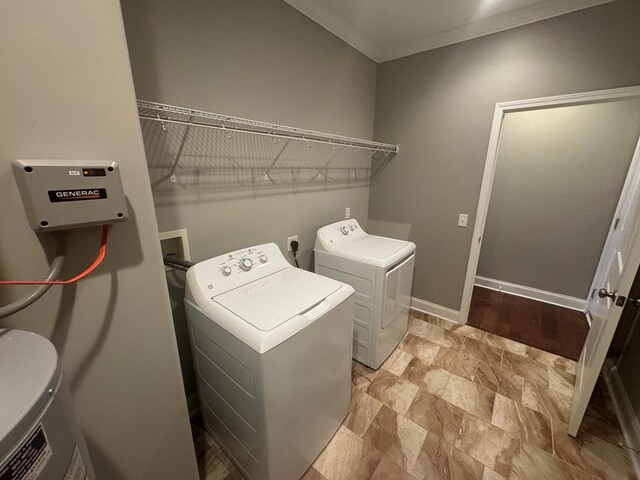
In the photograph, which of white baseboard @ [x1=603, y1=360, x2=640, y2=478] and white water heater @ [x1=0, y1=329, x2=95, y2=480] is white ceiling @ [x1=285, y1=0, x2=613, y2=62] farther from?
white baseboard @ [x1=603, y1=360, x2=640, y2=478]

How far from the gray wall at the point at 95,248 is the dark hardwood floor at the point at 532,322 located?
2650 millimetres

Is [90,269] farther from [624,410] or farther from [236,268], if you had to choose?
[624,410]

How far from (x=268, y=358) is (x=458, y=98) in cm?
241

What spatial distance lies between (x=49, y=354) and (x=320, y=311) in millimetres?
813

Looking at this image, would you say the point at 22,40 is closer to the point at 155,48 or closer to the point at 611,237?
the point at 155,48

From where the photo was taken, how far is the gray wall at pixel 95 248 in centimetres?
55

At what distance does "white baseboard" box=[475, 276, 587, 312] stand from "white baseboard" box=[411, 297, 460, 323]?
1081 mm

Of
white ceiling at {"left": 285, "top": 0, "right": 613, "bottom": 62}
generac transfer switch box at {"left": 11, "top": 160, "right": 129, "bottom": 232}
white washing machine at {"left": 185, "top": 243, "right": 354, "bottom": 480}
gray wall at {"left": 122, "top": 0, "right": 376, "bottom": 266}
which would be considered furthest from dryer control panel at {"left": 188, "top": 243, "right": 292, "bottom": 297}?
white ceiling at {"left": 285, "top": 0, "right": 613, "bottom": 62}

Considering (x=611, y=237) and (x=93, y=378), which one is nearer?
(x=93, y=378)

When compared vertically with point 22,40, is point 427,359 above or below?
below

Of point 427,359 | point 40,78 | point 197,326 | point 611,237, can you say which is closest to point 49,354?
point 40,78

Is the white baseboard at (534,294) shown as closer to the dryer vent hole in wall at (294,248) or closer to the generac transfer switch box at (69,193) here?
the dryer vent hole in wall at (294,248)

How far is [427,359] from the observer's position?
2031 millimetres

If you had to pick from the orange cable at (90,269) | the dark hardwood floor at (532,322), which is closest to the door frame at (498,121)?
the dark hardwood floor at (532,322)
